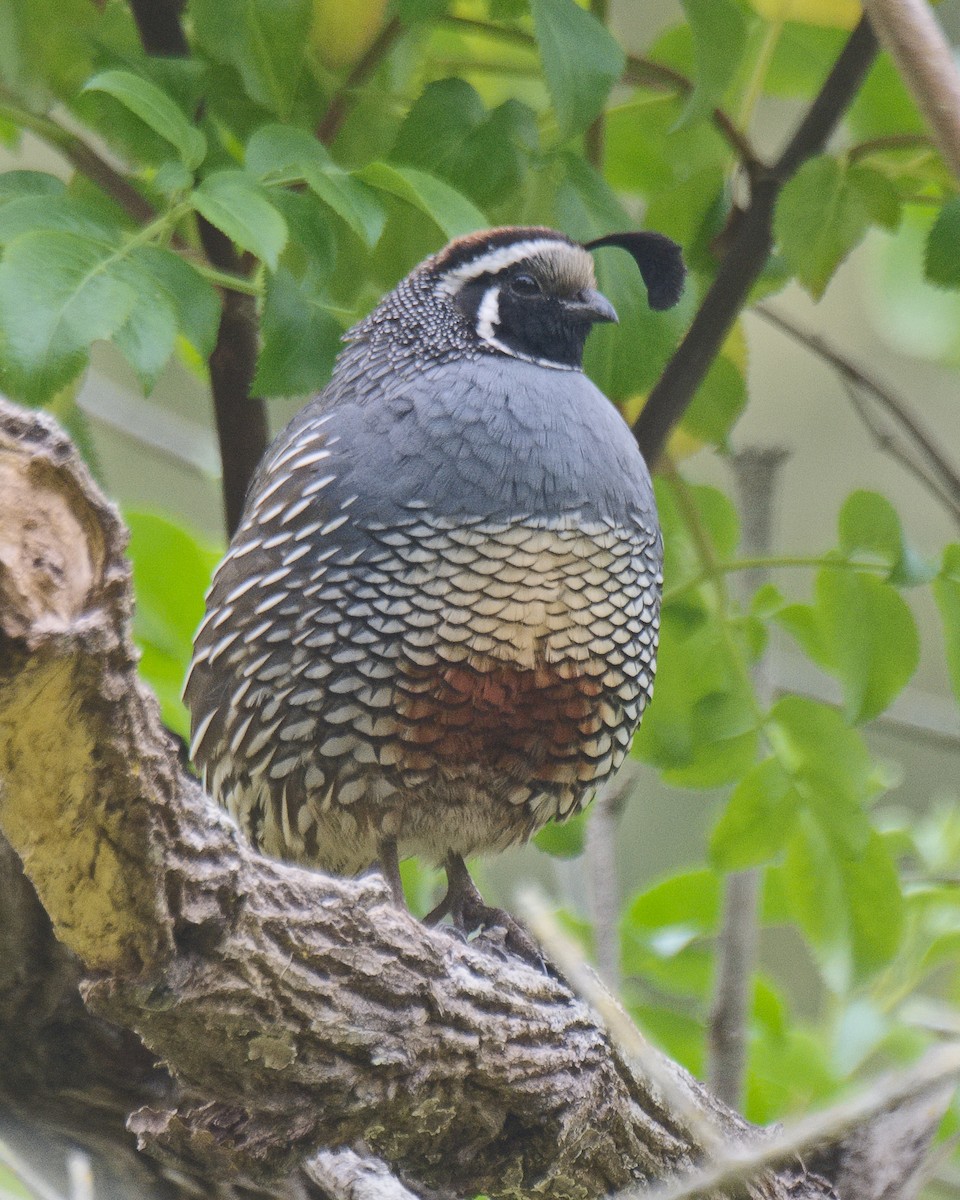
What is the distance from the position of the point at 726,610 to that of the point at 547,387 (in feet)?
2.25

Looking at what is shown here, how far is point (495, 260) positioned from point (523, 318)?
0.15 metres

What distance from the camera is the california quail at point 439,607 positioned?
9.76ft

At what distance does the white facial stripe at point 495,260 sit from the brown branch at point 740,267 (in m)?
0.41

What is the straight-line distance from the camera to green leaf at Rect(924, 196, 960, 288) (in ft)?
9.80

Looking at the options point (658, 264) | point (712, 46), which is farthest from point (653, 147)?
point (712, 46)

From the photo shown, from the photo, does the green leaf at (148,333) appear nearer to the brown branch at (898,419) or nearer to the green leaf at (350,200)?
the green leaf at (350,200)

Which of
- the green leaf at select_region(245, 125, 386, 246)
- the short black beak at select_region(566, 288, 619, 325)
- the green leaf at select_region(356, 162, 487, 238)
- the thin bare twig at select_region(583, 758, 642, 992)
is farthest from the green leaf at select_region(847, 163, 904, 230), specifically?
the thin bare twig at select_region(583, 758, 642, 992)

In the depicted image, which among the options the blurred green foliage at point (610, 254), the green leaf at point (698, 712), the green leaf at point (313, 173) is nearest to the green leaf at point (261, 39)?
the blurred green foliage at point (610, 254)

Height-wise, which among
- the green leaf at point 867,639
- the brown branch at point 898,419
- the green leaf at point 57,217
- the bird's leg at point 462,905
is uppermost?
the green leaf at point 57,217

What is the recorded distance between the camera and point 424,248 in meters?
3.26

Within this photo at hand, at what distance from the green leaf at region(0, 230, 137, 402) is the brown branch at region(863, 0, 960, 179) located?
3.84 ft

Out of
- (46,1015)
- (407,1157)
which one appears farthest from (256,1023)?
(46,1015)

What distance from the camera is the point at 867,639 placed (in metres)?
3.28

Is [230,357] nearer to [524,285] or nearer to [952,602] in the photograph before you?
[524,285]
